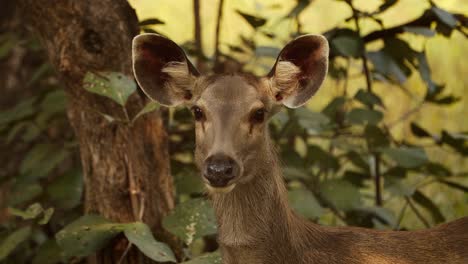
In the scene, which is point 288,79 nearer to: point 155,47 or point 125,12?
point 155,47

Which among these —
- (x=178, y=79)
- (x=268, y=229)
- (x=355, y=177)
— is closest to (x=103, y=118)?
(x=178, y=79)

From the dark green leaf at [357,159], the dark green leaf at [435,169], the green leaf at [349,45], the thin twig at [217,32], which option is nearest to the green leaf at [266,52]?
the green leaf at [349,45]

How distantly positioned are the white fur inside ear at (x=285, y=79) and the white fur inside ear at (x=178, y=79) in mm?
362

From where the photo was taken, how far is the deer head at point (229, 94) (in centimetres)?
369

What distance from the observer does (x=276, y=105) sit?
4.07 meters

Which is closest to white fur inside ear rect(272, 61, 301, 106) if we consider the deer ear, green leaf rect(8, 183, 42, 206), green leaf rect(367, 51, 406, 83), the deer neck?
the deer ear

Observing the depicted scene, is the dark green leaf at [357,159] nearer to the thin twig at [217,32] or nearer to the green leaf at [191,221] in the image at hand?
the thin twig at [217,32]

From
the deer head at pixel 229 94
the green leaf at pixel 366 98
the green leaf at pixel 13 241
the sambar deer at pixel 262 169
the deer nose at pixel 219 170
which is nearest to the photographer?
the deer nose at pixel 219 170

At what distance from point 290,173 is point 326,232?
1520 mm

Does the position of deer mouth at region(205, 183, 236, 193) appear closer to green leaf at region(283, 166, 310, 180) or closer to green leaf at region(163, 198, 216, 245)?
green leaf at region(163, 198, 216, 245)

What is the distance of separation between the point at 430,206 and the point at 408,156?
42 cm

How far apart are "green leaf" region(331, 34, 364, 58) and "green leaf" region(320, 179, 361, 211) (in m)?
0.74

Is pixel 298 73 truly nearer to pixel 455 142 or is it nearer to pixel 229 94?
pixel 229 94

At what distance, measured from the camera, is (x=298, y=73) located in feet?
13.4
